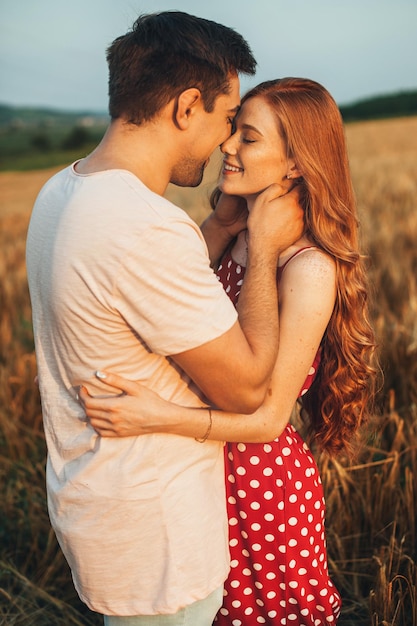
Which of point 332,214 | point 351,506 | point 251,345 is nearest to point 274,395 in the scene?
point 251,345

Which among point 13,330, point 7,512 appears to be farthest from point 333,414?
point 13,330

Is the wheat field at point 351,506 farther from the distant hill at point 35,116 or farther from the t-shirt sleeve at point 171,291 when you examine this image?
the distant hill at point 35,116

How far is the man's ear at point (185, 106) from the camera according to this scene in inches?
63.1

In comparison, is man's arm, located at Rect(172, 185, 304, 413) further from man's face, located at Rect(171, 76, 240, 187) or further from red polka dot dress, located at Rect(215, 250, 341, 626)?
red polka dot dress, located at Rect(215, 250, 341, 626)

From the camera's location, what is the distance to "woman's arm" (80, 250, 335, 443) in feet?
4.91

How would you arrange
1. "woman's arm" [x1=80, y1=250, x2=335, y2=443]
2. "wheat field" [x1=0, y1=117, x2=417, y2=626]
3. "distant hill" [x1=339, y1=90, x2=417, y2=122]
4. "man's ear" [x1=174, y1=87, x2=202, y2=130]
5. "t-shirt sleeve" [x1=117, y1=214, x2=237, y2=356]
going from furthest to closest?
"distant hill" [x1=339, y1=90, x2=417, y2=122] < "wheat field" [x1=0, y1=117, x2=417, y2=626] < "man's ear" [x1=174, y1=87, x2=202, y2=130] < "woman's arm" [x1=80, y1=250, x2=335, y2=443] < "t-shirt sleeve" [x1=117, y1=214, x2=237, y2=356]

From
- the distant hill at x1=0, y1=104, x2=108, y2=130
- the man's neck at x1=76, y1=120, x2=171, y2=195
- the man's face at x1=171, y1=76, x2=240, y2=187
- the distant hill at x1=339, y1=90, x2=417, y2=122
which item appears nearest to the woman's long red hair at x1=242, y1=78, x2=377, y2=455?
the man's face at x1=171, y1=76, x2=240, y2=187

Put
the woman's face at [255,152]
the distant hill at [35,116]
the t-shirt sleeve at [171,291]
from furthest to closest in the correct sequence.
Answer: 1. the distant hill at [35,116]
2. the woman's face at [255,152]
3. the t-shirt sleeve at [171,291]

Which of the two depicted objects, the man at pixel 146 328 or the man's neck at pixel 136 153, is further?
the man's neck at pixel 136 153

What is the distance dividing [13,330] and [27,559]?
2.69 m

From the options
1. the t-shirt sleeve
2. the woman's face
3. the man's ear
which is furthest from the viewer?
the woman's face

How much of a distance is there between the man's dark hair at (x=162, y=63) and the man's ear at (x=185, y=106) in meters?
0.01

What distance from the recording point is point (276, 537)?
194 cm

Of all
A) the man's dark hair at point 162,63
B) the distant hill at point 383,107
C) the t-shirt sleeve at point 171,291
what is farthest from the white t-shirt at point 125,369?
the distant hill at point 383,107
